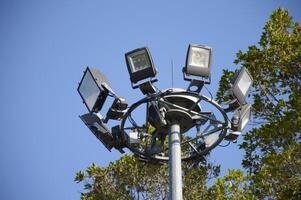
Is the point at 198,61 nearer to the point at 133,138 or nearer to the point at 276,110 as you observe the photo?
the point at 133,138

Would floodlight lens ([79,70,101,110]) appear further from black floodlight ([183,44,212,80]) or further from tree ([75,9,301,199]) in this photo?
tree ([75,9,301,199])

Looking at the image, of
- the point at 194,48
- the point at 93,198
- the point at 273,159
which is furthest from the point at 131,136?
the point at 93,198

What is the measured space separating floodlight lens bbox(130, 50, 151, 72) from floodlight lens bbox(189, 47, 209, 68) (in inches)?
21.4

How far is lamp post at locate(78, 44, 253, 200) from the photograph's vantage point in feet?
→ 19.7

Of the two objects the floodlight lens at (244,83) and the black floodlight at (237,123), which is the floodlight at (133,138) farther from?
the floodlight lens at (244,83)

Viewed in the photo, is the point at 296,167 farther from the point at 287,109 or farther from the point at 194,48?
the point at 194,48

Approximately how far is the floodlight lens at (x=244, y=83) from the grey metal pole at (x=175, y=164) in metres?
1.09

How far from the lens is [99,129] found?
6.58 metres

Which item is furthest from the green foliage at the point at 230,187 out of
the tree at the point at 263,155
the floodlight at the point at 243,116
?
the floodlight at the point at 243,116

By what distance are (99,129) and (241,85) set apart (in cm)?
189

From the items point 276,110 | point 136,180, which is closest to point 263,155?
point 276,110

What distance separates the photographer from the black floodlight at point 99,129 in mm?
6570

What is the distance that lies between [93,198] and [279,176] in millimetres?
5848

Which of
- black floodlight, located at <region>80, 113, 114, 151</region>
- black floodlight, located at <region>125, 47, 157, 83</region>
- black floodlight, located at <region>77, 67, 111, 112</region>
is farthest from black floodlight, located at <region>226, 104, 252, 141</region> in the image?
black floodlight, located at <region>77, 67, 111, 112</region>
